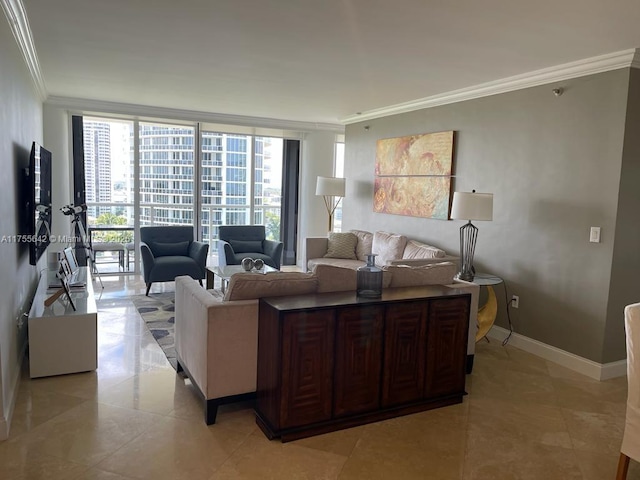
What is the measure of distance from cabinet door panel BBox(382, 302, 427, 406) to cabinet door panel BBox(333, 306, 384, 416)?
0.07m

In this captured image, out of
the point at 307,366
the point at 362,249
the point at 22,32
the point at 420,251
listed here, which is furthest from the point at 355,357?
the point at 362,249

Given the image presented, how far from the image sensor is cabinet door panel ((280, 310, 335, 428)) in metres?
2.66

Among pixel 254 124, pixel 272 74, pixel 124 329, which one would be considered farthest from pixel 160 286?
pixel 272 74

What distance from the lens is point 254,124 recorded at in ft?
25.0

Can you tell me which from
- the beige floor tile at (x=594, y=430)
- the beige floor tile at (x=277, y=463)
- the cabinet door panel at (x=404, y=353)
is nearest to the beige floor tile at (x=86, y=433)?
the beige floor tile at (x=277, y=463)

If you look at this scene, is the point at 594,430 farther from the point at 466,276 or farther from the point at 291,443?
the point at 291,443

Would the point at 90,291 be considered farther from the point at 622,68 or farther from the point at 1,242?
the point at 622,68

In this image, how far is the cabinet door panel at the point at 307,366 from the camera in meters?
2.66

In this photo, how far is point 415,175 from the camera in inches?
231

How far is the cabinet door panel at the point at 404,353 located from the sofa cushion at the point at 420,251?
6.68 feet

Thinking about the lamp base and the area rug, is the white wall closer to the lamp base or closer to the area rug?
the area rug

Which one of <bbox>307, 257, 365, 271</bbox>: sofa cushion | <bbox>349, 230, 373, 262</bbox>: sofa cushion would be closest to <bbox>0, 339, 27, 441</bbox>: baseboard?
<bbox>307, 257, 365, 271</bbox>: sofa cushion

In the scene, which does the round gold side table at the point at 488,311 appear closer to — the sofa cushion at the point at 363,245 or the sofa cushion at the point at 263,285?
the sofa cushion at the point at 263,285

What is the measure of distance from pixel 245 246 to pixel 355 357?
4366mm
